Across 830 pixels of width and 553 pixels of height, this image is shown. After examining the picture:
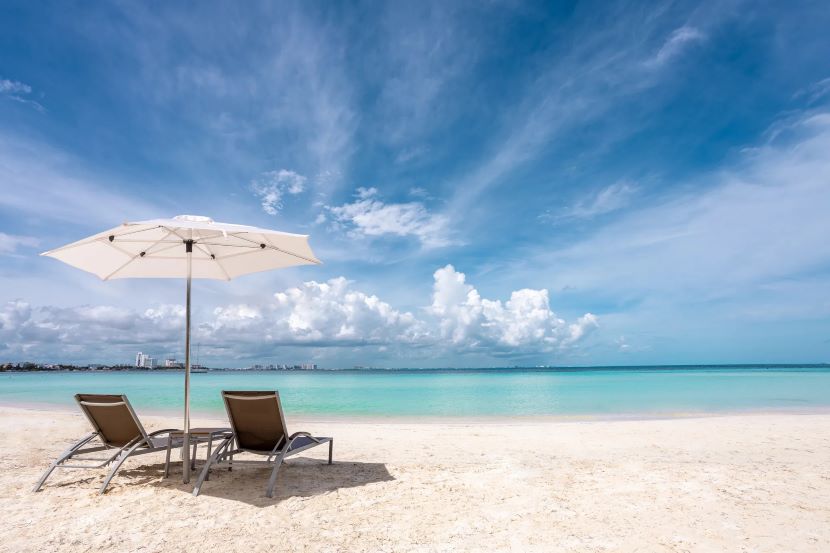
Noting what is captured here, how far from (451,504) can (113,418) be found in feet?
11.8

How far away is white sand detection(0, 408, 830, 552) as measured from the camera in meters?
3.37

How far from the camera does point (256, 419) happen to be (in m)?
4.74

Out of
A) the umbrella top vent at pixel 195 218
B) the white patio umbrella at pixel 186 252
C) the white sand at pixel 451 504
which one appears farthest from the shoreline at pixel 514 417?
the umbrella top vent at pixel 195 218

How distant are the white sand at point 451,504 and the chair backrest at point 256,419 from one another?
0.42 metres

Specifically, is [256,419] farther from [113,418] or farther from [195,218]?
[195,218]

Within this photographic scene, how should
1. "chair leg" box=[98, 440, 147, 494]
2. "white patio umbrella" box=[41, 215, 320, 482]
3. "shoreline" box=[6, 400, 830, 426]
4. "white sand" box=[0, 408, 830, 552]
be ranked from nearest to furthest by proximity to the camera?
"white sand" box=[0, 408, 830, 552] → "chair leg" box=[98, 440, 147, 494] → "white patio umbrella" box=[41, 215, 320, 482] → "shoreline" box=[6, 400, 830, 426]

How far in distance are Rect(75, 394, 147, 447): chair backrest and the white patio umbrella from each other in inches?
24.2

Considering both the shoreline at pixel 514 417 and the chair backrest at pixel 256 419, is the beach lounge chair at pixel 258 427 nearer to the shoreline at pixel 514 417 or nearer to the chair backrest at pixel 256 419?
the chair backrest at pixel 256 419

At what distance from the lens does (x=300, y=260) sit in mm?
5621

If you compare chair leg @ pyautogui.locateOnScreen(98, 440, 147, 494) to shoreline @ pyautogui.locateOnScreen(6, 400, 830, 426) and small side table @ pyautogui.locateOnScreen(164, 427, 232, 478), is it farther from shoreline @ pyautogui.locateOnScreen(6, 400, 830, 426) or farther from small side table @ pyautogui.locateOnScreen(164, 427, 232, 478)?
shoreline @ pyautogui.locateOnScreen(6, 400, 830, 426)

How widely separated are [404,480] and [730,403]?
1688cm

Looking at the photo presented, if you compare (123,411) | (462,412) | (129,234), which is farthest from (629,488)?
(462,412)

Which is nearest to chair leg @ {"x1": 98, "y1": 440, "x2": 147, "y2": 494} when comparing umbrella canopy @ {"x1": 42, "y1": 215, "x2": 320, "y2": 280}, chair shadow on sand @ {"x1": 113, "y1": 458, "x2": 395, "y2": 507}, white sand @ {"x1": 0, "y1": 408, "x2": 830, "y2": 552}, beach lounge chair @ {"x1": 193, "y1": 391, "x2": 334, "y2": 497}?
white sand @ {"x1": 0, "y1": 408, "x2": 830, "y2": 552}

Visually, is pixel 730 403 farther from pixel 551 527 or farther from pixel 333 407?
pixel 551 527
